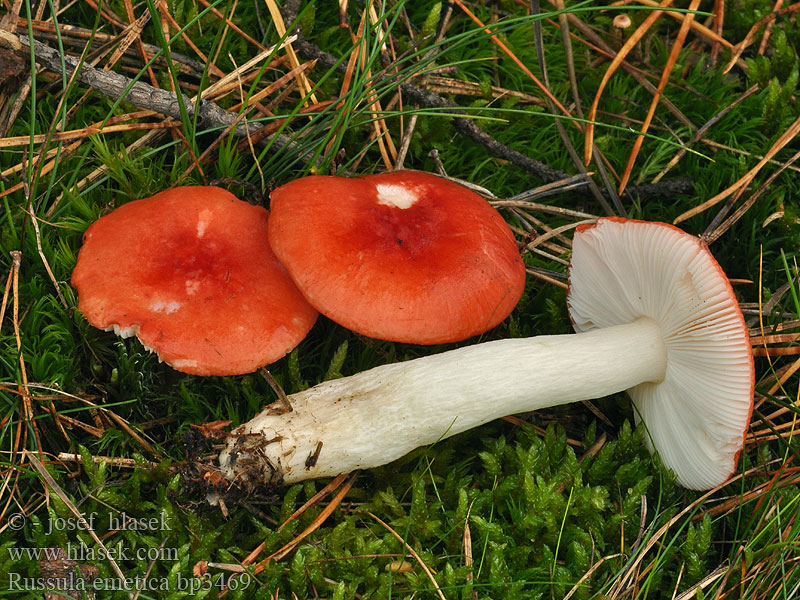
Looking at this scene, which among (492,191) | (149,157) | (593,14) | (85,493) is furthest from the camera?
(593,14)

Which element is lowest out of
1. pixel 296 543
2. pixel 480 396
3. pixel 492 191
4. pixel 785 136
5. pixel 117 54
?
pixel 296 543

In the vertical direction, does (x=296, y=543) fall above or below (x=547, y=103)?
below

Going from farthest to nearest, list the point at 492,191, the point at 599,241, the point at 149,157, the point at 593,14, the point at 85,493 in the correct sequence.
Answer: the point at 593,14
the point at 492,191
the point at 149,157
the point at 599,241
the point at 85,493

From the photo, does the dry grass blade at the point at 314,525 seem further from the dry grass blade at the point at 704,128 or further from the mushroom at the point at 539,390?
the dry grass blade at the point at 704,128

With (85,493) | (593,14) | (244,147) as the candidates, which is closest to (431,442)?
(85,493)

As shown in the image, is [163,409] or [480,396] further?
[163,409]

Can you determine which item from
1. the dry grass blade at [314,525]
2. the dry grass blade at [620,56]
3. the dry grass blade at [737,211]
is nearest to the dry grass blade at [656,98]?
the dry grass blade at [620,56]

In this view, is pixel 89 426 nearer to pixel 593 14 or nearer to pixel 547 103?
pixel 547 103
